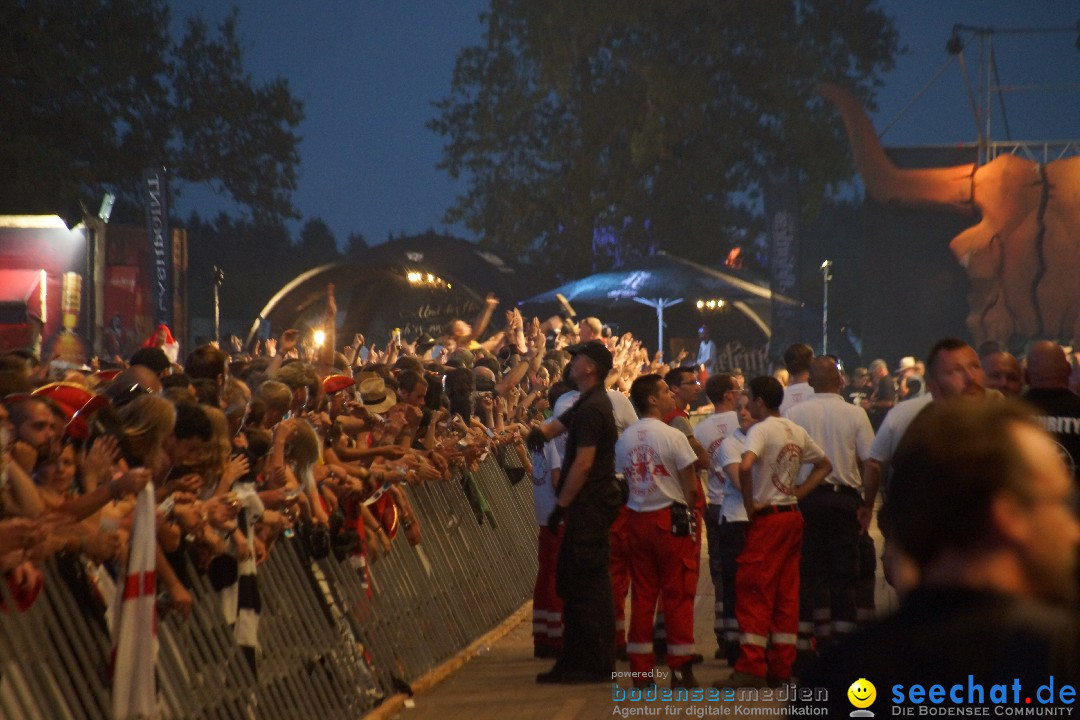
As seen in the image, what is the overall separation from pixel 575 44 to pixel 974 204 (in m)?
15.6

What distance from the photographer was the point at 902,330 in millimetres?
35781

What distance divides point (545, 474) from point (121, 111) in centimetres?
3387

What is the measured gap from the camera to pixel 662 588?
898 cm

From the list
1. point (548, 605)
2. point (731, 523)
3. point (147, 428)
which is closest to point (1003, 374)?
point (731, 523)

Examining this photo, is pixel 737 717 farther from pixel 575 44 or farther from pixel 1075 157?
pixel 575 44

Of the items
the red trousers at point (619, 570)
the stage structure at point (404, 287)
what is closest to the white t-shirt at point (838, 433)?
the red trousers at point (619, 570)

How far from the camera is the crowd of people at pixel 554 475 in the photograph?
572 centimetres

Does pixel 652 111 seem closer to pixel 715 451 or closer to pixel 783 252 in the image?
pixel 783 252

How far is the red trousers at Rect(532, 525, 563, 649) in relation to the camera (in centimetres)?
→ 1033

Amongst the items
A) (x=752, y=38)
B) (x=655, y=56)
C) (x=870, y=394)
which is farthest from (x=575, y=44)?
(x=870, y=394)

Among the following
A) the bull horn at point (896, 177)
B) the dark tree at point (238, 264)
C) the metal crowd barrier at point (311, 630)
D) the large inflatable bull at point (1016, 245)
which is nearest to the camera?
the metal crowd barrier at point (311, 630)

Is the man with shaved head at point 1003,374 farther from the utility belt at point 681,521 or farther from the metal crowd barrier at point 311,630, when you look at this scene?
the metal crowd barrier at point 311,630

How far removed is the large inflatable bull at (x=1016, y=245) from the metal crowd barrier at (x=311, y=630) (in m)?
24.9

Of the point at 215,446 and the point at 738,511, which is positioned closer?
the point at 215,446
